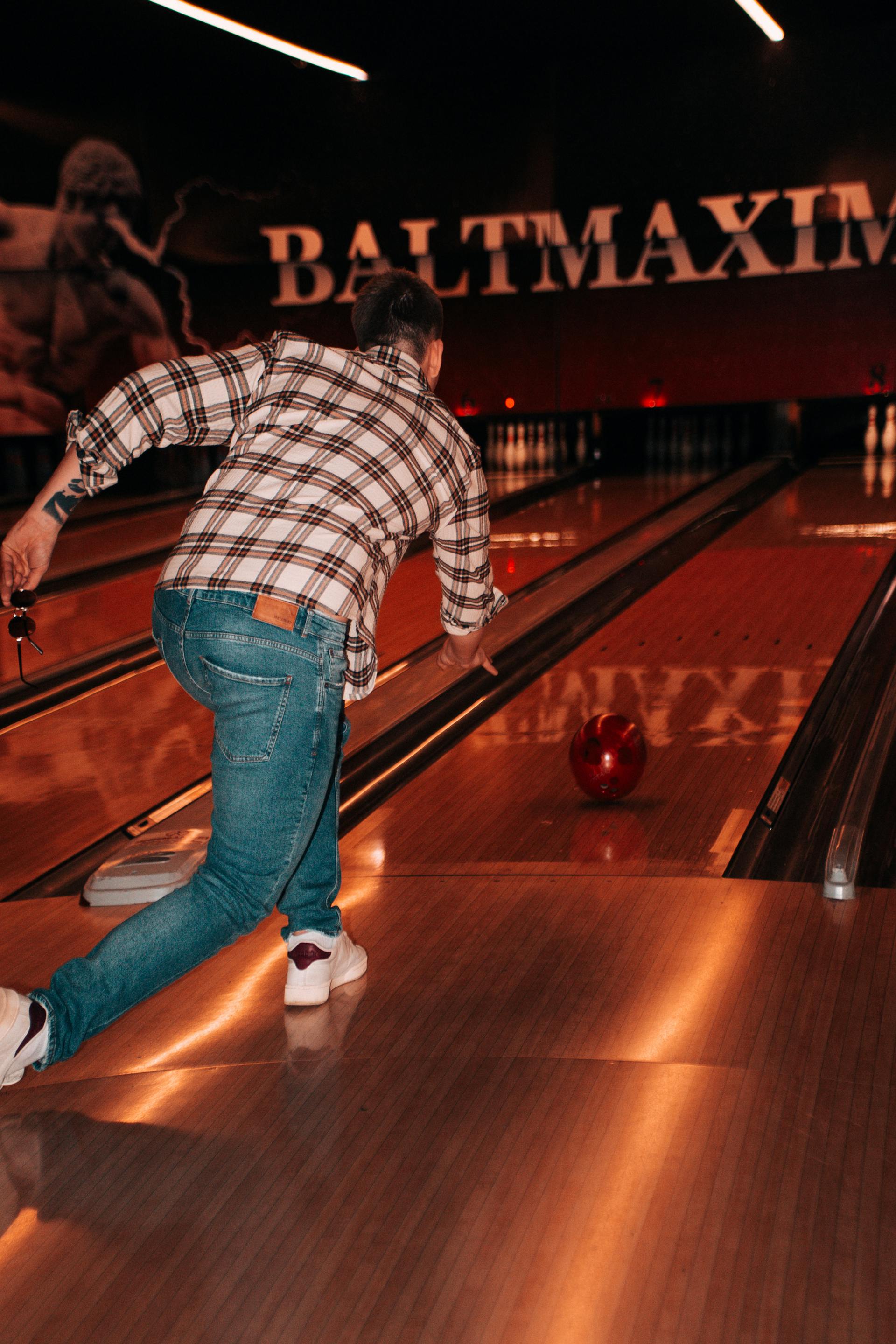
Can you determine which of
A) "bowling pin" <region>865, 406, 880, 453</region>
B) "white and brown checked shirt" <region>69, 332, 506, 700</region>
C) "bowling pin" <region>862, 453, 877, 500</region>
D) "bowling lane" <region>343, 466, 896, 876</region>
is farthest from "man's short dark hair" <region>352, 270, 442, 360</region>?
"bowling pin" <region>865, 406, 880, 453</region>

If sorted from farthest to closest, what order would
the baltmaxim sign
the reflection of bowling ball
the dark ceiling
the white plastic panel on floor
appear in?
the baltmaxim sign
the dark ceiling
the reflection of bowling ball
the white plastic panel on floor

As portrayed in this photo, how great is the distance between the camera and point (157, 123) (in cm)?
727

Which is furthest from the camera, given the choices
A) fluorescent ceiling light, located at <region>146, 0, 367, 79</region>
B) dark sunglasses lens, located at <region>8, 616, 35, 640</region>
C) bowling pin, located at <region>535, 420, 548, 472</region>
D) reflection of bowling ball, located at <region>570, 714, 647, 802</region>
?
bowling pin, located at <region>535, 420, 548, 472</region>

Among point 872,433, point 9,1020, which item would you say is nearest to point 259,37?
point 872,433

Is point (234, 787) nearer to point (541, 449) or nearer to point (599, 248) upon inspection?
point (599, 248)

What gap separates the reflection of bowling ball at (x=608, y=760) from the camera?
7.72ft

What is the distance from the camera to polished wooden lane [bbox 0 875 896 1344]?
99 centimetres

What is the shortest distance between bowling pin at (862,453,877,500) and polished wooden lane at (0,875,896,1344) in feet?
17.5

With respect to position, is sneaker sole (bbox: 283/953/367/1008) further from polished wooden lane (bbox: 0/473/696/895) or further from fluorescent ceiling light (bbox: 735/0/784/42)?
fluorescent ceiling light (bbox: 735/0/784/42)

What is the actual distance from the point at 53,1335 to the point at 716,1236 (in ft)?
1.72

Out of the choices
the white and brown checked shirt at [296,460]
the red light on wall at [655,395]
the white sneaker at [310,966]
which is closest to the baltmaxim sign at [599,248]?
the red light on wall at [655,395]

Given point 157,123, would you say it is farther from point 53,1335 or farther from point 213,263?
point 53,1335

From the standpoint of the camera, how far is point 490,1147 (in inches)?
47.2

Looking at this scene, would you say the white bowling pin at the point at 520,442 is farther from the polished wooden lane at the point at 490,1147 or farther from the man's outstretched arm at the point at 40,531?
the man's outstretched arm at the point at 40,531
